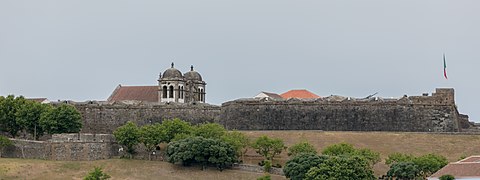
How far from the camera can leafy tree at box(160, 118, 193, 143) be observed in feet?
346

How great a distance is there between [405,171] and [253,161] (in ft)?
56.4

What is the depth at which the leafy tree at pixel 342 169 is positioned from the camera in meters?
87.6

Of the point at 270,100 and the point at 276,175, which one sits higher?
the point at 270,100

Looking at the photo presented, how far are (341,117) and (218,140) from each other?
16.9 m

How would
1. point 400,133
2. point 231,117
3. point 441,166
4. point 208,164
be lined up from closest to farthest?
point 441,166 < point 208,164 < point 400,133 < point 231,117

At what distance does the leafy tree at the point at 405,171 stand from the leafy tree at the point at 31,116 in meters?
35.0

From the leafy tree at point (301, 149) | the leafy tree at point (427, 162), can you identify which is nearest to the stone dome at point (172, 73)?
the leafy tree at point (301, 149)

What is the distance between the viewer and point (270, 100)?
117m

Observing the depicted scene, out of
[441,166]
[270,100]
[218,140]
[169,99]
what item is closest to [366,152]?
[441,166]

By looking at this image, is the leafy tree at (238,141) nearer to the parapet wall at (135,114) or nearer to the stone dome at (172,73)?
the parapet wall at (135,114)

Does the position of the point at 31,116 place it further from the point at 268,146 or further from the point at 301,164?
the point at 301,164

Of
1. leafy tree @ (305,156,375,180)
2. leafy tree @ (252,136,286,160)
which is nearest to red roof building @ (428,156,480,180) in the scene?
leafy tree @ (305,156,375,180)

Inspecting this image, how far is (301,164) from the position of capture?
299 feet

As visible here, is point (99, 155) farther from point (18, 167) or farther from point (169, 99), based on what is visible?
point (169, 99)
